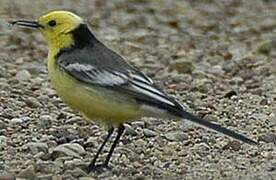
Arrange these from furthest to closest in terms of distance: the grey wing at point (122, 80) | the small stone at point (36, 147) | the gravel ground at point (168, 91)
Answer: the small stone at point (36, 147) < the gravel ground at point (168, 91) < the grey wing at point (122, 80)

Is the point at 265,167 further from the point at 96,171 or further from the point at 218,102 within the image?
the point at 218,102

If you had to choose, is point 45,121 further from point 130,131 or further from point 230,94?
point 230,94

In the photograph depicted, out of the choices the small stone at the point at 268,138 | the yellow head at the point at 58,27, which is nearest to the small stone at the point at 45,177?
the yellow head at the point at 58,27

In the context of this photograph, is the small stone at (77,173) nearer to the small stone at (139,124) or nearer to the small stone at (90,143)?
the small stone at (90,143)

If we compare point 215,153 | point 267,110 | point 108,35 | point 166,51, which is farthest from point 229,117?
point 108,35

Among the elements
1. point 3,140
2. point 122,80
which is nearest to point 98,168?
point 122,80

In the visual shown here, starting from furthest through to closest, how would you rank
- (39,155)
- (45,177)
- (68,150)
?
(68,150), (39,155), (45,177)
